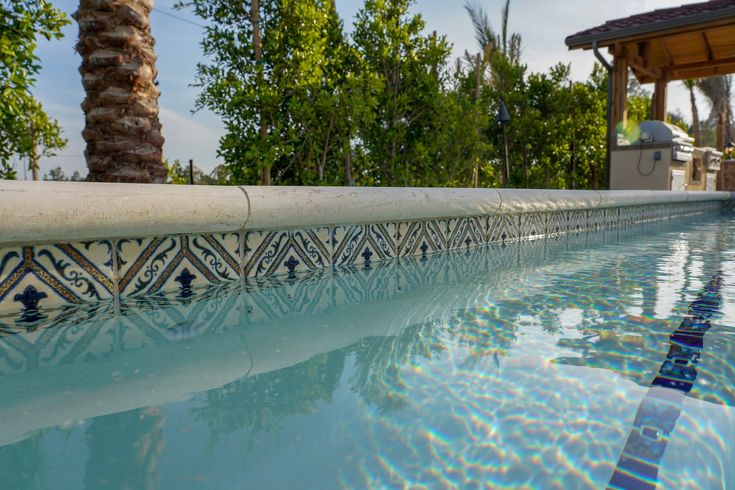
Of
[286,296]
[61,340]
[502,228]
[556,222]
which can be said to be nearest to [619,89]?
[556,222]

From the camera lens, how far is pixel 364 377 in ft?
4.32

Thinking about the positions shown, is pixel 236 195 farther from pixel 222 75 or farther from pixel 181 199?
pixel 222 75

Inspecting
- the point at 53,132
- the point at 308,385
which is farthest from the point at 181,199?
the point at 53,132

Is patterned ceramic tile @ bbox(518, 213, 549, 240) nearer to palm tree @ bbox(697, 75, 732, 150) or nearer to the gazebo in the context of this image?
the gazebo

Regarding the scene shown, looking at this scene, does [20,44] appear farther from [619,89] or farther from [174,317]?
[619,89]

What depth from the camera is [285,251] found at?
263 centimetres

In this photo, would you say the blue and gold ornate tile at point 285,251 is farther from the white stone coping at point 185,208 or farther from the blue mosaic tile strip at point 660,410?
the blue mosaic tile strip at point 660,410

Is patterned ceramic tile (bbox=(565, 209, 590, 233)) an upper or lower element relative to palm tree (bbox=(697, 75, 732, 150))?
lower

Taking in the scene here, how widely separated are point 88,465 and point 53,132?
1291cm

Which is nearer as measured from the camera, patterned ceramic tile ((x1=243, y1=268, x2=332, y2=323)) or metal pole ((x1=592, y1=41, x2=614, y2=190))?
patterned ceramic tile ((x1=243, y1=268, x2=332, y2=323))

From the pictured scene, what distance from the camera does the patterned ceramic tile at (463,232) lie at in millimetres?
3701

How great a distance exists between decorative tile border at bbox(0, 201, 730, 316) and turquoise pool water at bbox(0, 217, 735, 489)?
3.5 inches

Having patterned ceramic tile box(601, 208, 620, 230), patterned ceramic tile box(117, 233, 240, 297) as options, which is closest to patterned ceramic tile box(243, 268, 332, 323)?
patterned ceramic tile box(117, 233, 240, 297)

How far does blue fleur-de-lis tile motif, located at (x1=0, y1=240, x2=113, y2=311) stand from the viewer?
5.71 ft
